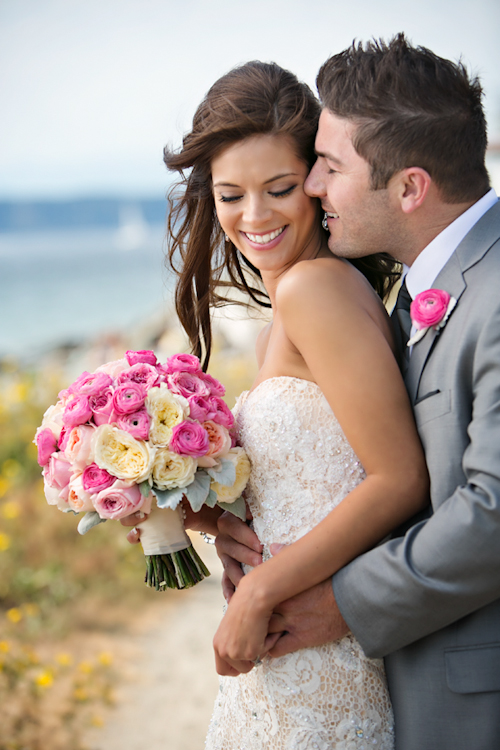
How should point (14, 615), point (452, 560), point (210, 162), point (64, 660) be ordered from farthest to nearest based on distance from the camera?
point (14, 615), point (64, 660), point (210, 162), point (452, 560)

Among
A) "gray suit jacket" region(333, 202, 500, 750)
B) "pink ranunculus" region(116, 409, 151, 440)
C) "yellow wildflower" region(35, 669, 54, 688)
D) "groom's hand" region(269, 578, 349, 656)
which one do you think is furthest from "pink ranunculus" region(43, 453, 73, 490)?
"yellow wildflower" region(35, 669, 54, 688)

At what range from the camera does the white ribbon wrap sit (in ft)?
6.51

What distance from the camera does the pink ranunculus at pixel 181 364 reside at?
2006mm

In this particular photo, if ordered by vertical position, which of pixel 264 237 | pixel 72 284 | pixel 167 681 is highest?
pixel 264 237

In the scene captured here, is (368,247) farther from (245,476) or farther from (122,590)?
(122,590)

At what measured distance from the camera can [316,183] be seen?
2066 millimetres

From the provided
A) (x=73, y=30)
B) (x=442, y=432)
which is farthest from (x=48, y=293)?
(x=442, y=432)

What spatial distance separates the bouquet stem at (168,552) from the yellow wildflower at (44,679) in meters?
2.07

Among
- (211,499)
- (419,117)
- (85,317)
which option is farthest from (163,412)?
(85,317)

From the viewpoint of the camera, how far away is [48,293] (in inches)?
2031

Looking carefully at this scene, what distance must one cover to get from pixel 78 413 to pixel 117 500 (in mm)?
280

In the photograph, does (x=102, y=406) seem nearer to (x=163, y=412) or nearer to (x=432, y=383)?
(x=163, y=412)

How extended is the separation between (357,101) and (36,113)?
231ft

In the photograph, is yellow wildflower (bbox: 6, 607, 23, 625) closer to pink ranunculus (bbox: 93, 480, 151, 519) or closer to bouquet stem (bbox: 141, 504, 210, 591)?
bouquet stem (bbox: 141, 504, 210, 591)
